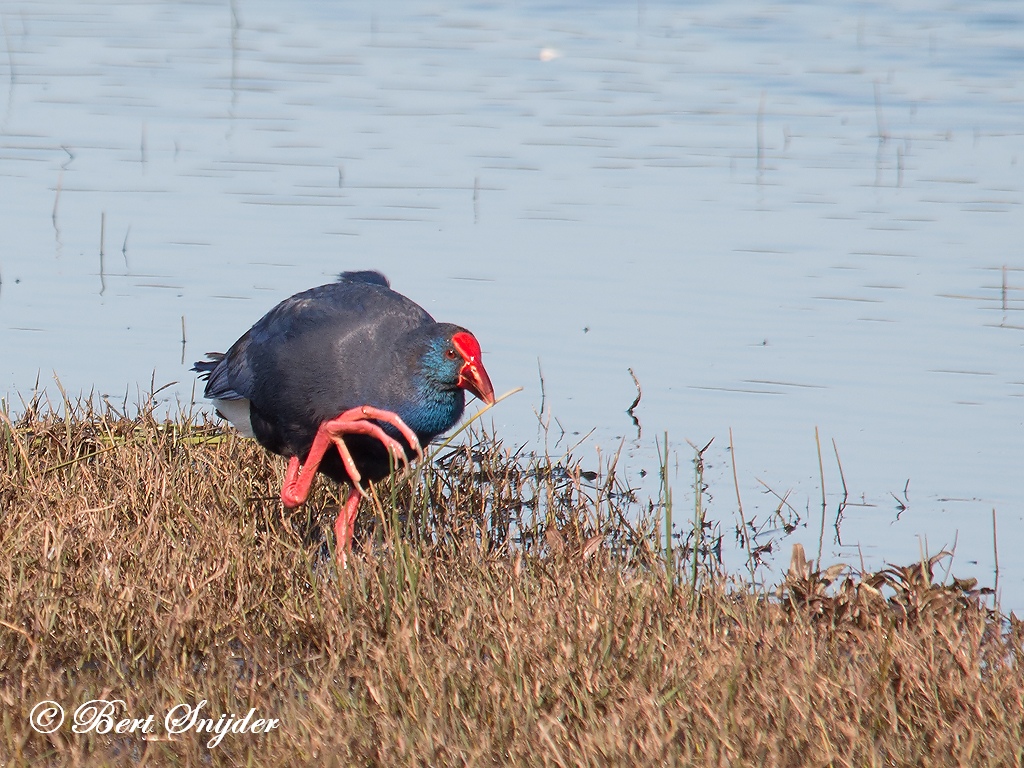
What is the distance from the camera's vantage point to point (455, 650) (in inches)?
158

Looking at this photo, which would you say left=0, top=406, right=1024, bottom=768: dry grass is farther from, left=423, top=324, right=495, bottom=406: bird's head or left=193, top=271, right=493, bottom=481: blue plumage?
left=423, top=324, right=495, bottom=406: bird's head

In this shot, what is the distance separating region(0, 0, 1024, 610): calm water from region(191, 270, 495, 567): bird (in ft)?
4.69

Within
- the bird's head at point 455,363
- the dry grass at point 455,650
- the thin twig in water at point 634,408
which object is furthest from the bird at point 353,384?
the thin twig in water at point 634,408

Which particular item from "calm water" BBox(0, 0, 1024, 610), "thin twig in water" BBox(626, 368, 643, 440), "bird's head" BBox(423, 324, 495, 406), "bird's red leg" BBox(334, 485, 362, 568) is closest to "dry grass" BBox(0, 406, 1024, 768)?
"bird's red leg" BBox(334, 485, 362, 568)

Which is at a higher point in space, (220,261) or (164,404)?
(220,261)

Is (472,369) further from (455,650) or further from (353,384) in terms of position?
(455,650)

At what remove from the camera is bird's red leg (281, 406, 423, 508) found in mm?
4898

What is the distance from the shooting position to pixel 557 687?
3.75m

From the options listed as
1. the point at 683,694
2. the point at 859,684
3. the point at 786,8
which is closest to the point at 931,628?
the point at 859,684

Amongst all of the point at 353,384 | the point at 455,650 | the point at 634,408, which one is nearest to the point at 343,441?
the point at 353,384

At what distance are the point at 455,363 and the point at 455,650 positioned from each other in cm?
125

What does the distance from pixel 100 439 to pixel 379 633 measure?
75.1 inches

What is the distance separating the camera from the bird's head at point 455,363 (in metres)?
5.04

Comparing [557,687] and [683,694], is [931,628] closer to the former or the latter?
[683,694]
